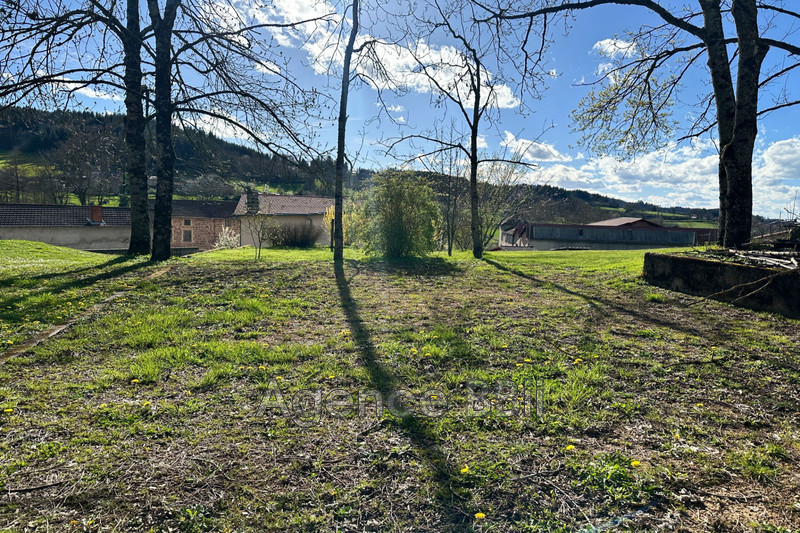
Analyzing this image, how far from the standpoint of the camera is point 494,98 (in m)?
12.5

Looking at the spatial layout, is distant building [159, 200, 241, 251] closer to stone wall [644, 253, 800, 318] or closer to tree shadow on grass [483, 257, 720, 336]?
tree shadow on grass [483, 257, 720, 336]

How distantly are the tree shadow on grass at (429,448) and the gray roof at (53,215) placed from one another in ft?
140

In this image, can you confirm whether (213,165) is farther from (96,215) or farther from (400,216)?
(96,215)

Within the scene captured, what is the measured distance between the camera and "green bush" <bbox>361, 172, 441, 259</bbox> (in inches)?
473

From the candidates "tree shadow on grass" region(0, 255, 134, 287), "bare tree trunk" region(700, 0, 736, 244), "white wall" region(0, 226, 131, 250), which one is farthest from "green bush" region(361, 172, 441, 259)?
"white wall" region(0, 226, 131, 250)

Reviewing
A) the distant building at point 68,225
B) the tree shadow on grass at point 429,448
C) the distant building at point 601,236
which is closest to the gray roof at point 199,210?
the distant building at point 68,225

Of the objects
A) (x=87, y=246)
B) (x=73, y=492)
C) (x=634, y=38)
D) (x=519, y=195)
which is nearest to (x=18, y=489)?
(x=73, y=492)

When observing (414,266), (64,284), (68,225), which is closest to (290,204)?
(68,225)

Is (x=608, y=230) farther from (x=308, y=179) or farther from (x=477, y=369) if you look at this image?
(x=477, y=369)

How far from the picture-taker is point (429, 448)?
2350mm

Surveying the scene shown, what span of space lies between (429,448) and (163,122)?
10.4 m

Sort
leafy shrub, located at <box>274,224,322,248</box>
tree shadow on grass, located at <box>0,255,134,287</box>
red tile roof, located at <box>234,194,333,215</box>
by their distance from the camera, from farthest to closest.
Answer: red tile roof, located at <box>234,194,333,215</box> → leafy shrub, located at <box>274,224,322,248</box> → tree shadow on grass, located at <box>0,255,134,287</box>

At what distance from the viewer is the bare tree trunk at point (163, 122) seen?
9.55 metres

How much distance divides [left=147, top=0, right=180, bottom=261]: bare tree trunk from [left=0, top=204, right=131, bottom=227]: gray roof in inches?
1345
